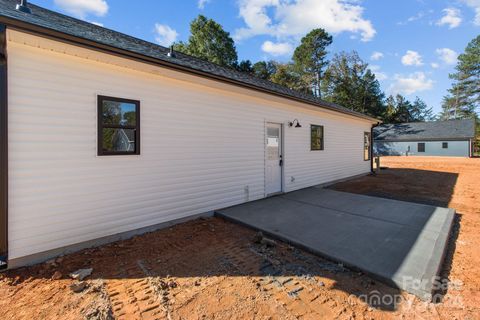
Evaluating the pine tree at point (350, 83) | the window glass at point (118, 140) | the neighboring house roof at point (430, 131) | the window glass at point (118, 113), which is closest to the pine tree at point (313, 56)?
the pine tree at point (350, 83)

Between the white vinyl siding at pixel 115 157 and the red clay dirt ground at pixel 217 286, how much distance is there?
0.61m

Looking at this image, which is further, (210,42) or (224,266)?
(210,42)

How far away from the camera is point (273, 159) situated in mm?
7145

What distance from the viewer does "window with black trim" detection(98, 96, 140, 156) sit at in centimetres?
386

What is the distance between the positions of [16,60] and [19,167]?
147cm

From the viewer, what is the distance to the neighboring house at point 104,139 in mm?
3105

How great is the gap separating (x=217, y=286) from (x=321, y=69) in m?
35.1

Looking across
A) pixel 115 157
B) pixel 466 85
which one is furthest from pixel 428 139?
pixel 115 157

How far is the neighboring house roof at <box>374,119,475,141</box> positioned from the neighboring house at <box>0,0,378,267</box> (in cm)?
3371

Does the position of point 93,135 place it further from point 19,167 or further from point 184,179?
point 184,179

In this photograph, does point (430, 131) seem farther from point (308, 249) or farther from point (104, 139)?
point (104, 139)

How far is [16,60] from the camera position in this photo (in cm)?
307

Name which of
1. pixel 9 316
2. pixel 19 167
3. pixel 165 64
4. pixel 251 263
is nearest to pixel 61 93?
pixel 19 167

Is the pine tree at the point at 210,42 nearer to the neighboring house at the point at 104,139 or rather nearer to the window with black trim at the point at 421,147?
the neighboring house at the point at 104,139
